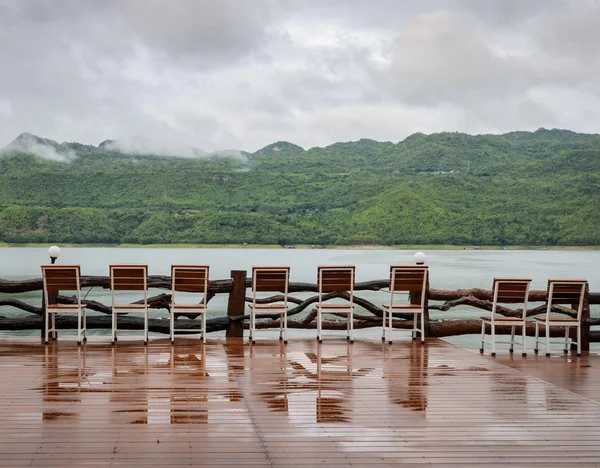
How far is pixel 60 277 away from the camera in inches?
308

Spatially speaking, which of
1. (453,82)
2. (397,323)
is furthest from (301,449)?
(453,82)

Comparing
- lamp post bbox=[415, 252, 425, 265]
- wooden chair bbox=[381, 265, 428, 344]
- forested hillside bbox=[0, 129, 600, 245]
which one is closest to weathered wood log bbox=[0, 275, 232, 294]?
wooden chair bbox=[381, 265, 428, 344]

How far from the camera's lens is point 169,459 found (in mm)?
3707

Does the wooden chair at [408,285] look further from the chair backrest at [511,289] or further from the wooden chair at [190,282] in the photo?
the wooden chair at [190,282]

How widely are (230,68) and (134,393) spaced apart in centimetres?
11217

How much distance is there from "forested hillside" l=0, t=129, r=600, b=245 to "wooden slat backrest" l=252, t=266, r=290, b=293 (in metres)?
58.3

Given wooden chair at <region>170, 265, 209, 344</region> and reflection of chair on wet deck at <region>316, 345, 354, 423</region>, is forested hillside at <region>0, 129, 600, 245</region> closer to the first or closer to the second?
wooden chair at <region>170, 265, 209, 344</region>

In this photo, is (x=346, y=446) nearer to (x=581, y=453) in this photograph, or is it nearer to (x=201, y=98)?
(x=581, y=453)

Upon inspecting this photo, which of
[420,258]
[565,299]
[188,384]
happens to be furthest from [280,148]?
[188,384]

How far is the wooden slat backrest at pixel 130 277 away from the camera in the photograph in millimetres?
7820

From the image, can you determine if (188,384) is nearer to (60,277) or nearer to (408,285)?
(60,277)

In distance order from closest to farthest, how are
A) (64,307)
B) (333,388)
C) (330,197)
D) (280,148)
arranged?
(333,388) → (64,307) → (330,197) → (280,148)

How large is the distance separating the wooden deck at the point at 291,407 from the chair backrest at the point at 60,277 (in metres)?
0.69

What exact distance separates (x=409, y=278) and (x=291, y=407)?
3779 millimetres
